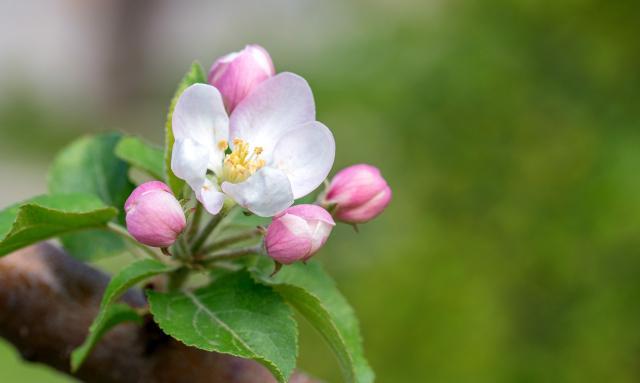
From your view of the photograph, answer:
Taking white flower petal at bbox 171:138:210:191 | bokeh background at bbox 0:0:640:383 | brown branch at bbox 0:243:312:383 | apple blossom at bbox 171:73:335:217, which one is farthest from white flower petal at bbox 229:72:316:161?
bokeh background at bbox 0:0:640:383

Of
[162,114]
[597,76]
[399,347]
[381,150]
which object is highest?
[597,76]

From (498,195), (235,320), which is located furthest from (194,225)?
(498,195)

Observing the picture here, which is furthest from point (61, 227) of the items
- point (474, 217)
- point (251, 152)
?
point (474, 217)

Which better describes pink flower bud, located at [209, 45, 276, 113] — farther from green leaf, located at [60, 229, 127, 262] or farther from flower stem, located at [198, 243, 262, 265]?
green leaf, located at [60, 229, 127, 262]

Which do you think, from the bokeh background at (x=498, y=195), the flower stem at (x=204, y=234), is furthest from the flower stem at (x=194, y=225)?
the bokeh background at (x=498, y=195)

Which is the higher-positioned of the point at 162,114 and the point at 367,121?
the point at 367,121

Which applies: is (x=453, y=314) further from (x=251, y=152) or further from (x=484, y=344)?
(x=251, y=152)

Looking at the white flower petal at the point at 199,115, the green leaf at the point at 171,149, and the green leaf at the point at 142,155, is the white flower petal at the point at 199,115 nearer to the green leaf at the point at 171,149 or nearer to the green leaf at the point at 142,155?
the green leaf at the point at 171,149
